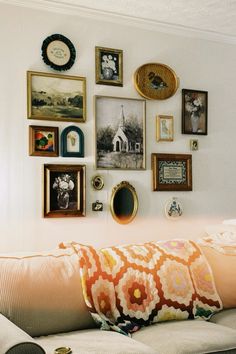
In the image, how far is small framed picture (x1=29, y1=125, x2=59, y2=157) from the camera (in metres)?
3.32

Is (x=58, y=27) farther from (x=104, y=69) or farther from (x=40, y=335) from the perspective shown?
(x=40, y=335)

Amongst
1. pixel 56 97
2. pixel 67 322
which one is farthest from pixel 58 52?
pixel 67 322

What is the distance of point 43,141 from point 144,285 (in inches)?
44.4

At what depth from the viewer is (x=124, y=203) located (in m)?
3.61

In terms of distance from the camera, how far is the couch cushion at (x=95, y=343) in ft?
7.48

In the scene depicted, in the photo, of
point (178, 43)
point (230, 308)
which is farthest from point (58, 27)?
point (230, 308)

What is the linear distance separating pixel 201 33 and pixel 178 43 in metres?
0.19

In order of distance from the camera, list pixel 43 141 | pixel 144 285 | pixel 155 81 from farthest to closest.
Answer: pixel 155 81 → pixel 43 141 → pixel 144 285

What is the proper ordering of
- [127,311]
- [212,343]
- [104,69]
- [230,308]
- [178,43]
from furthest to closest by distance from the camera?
[178,43]
[104,69]
[230,308]
[127,311]
[212,343]

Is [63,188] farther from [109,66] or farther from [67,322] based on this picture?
[67,322]

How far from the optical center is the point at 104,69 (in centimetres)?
358

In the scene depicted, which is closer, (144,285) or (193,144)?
(144,285)

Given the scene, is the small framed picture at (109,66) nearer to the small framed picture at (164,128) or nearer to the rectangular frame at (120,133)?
the rectangular frame at (120,133)

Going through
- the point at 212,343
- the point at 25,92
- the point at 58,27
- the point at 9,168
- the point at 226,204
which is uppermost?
the point at 58,27
